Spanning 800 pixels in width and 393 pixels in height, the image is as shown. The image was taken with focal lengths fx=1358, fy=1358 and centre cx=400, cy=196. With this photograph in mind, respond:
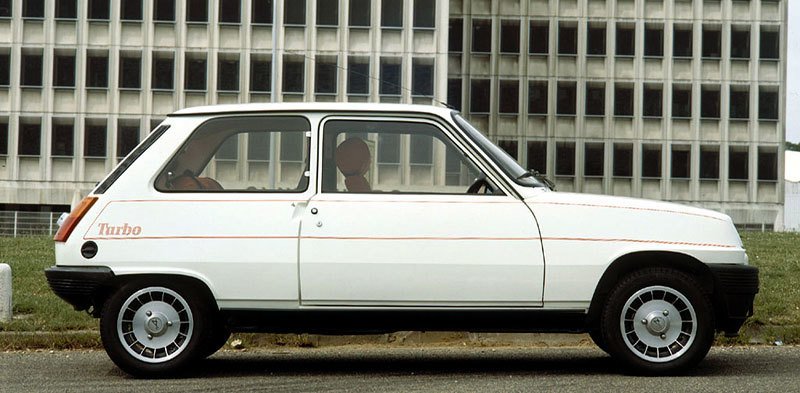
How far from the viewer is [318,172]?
8.62m

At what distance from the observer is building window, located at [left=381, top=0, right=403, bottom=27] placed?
58094 mm

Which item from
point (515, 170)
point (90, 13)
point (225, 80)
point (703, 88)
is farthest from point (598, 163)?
point (515, 170)

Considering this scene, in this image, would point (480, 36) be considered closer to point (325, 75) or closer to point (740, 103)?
point (325, 75)

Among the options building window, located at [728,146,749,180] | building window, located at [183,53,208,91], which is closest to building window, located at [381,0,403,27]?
building window, located at [183,53,208,91]

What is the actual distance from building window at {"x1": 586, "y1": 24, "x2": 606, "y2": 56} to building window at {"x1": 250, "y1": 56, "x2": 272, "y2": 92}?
16167 mm

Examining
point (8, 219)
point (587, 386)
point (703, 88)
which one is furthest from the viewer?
point (703, 88)

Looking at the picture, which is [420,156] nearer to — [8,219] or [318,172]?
[318,172]

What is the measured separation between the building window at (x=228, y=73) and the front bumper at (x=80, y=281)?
4966 cm

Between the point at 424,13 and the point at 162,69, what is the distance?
37.6 ft

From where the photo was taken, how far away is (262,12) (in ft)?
190

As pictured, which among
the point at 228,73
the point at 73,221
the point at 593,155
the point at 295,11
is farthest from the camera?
the point at 593,155

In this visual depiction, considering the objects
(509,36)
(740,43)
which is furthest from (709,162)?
(509,36)

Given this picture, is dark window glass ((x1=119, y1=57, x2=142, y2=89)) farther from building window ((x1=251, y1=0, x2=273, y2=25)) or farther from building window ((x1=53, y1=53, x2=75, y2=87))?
building window ((x1=251, y1=0, x2=273, y2=25))

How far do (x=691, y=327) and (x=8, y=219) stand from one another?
49120mm
